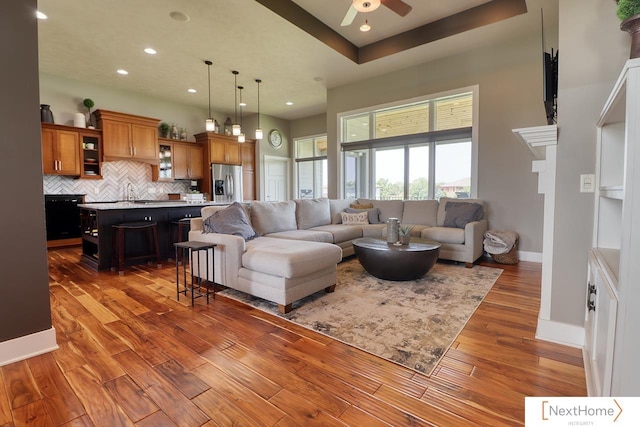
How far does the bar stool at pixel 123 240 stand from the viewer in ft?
13.0

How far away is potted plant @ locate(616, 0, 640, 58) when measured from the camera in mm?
1347

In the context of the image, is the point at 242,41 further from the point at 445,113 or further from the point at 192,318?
the point at 192,318

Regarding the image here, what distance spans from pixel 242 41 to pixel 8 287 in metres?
3.98

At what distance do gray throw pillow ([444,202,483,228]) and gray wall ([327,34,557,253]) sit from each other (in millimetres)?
474

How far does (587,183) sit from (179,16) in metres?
4.58

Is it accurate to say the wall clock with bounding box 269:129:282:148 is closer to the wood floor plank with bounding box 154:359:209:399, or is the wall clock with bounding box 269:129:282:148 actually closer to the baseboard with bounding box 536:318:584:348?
the wood floor plank with bounding box 154:359:209:399

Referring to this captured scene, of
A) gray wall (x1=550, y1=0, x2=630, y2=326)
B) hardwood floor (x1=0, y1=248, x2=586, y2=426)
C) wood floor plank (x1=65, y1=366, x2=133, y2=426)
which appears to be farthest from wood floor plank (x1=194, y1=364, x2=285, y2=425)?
gray wall (x1=550, y1=0, x2=630, y2=326)

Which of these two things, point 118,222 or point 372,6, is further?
point 118,222

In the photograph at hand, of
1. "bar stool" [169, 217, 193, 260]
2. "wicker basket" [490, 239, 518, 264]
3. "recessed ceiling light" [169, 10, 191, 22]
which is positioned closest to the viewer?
"recessed ceiling light" [169, 10, 191, 22]

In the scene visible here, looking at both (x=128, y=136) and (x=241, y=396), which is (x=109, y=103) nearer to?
(x=128, y=136)

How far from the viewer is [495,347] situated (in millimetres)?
2000

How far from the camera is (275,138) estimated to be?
354 inches

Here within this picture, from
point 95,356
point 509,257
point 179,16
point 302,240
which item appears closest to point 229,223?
point 302,240

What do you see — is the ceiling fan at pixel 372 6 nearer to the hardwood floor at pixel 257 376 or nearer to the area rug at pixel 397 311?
the area rug at pixel 397 311
